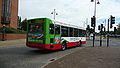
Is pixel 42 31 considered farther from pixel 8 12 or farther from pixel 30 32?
pixel 8 12

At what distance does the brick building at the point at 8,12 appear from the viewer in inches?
1353

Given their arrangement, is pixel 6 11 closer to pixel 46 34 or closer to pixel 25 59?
pixel 46 34

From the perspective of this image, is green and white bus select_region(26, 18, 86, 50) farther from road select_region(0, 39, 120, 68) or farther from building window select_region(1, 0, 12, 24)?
building window select_region(1, 0, 12, 24)

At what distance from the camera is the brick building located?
113ft

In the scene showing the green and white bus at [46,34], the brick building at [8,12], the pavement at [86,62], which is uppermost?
the brick building at [8,12]

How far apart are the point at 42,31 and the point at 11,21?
1227 inches

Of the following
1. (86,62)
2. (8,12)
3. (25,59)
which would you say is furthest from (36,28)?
(8,12)

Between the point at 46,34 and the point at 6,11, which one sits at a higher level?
the point at 6,11

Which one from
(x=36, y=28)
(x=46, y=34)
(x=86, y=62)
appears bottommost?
(x=86, y=62)

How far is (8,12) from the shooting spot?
3672 centimetres

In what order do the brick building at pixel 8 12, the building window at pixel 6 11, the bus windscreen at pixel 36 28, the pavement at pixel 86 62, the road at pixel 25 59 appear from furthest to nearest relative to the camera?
the building window at pixel 6 11 → the brick building at pixel 8 12 → the bus windscreen at pixel 36 28 → the road at pixel 25 59 → the pavement at pixel 86 62

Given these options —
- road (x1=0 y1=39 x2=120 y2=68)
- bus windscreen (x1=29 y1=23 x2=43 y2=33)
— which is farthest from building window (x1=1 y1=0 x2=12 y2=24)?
road (x1=0 y1=39 x2=120 y2=68)

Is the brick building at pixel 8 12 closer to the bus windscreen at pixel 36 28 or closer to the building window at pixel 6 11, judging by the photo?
the building window at pixel 6 11

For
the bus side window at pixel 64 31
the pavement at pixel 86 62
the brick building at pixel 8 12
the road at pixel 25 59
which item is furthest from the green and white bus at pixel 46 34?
the brick building at pixel 8 12
